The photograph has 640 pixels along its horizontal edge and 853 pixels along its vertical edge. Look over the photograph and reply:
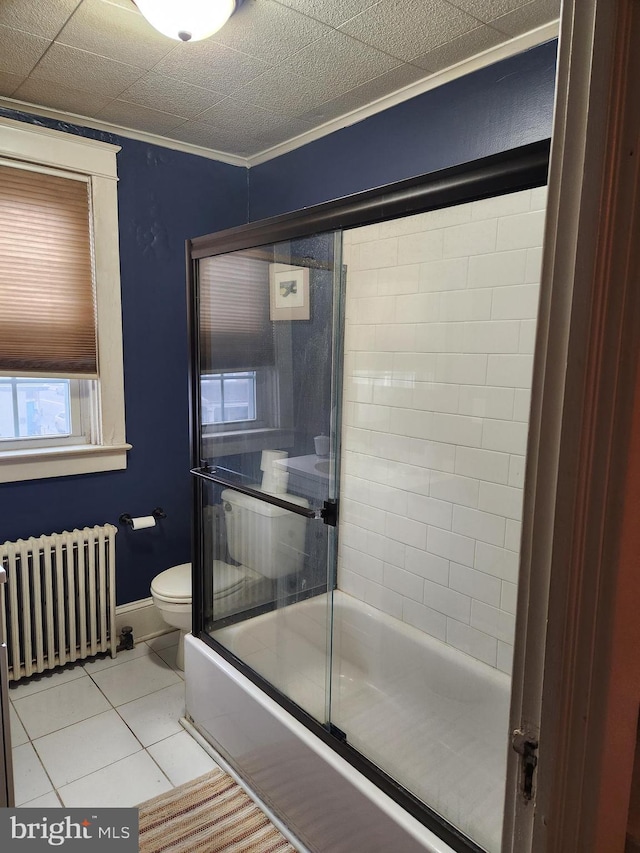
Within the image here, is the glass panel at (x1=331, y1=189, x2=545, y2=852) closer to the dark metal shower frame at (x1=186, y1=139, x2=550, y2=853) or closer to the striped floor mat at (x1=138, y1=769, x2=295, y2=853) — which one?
the dark metal shower frame at (x1=186, y1=139, x2=550, y2=853)

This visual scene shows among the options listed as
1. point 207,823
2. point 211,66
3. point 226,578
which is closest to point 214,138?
point 211,66

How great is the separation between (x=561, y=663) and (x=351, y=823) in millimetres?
1238

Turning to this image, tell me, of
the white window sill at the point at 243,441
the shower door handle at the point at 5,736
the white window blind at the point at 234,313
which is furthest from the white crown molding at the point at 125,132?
the shower door handle at the point at 5,736

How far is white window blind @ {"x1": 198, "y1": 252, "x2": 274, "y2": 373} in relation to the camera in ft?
6.48

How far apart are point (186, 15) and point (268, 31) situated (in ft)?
0.98

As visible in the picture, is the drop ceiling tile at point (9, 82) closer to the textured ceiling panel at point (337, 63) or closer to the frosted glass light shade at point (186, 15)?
the frosted glass light shade at point (186, 15)

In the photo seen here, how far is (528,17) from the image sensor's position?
1765mm

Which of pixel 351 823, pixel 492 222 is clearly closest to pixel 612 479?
pixel 492 222

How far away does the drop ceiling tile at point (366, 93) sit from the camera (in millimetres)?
2129

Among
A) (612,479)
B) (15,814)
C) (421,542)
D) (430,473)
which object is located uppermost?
(612,479)

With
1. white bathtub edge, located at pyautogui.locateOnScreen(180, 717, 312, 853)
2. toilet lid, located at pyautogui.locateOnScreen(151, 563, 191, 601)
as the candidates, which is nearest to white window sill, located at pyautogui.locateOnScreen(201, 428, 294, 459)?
toilet lid, located at pyautogui.locateOnScreen(151, 563, 191, 601)

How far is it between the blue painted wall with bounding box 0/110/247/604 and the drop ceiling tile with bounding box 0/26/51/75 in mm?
510

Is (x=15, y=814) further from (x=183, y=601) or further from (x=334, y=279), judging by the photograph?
(x=334, y=279)

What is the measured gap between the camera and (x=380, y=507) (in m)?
2.51
